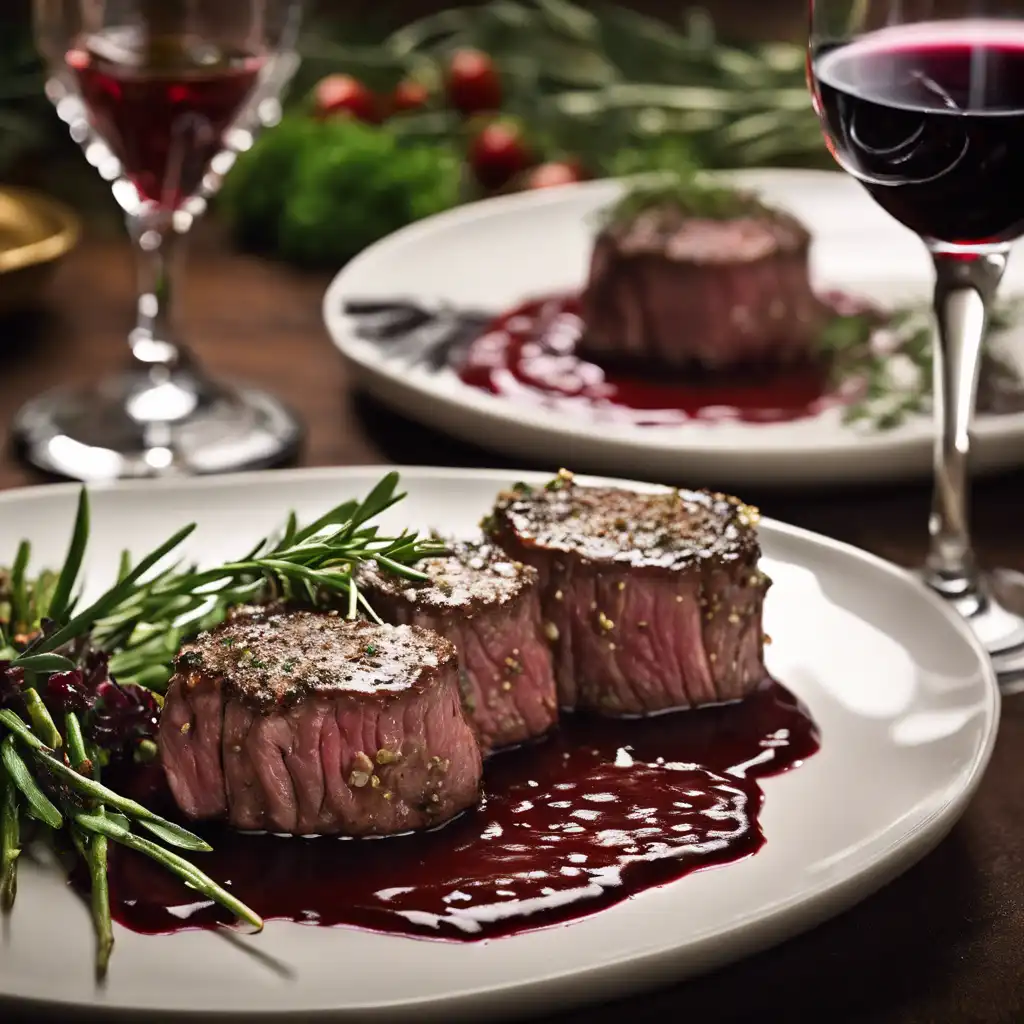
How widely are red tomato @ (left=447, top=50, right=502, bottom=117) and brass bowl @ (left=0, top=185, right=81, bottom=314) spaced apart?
1.57m

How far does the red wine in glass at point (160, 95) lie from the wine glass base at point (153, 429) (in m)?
0.43

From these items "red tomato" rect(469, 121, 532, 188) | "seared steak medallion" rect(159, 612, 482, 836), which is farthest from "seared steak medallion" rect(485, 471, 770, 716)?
"red tomato" rect(469, 121, 532, 188)

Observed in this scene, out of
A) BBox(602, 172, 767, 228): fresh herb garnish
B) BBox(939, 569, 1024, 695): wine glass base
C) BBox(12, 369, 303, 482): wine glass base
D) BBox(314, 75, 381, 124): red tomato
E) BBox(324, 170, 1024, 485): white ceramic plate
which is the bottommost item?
BBox(12, 369, 303, 482): wine glass base

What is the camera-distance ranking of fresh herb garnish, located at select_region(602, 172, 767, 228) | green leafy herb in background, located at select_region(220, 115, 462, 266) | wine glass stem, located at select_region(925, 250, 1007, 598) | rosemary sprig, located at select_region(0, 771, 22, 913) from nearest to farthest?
rosemary sprig, located at select_region(0, 771, 22, 913), wine glass stem, located at select_region(925, 250, 1007, 598), fresh herb garnish, located at select_region(602, 172, 767, 228), green leafy herb in background, located at select_region(220, 115, 462, 266)

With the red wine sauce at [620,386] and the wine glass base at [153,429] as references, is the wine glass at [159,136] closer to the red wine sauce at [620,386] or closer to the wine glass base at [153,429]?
the wine glass base at [153,429]

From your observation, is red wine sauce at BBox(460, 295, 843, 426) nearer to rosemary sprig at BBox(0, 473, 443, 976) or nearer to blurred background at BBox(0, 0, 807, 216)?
rosemary sprig at BBox(0, 473, 443, 976)

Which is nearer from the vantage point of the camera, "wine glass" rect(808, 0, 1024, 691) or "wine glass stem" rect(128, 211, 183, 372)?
"wine glass" rect(808, 0, 1024, 691)

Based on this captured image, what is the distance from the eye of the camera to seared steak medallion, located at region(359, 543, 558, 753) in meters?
2.10

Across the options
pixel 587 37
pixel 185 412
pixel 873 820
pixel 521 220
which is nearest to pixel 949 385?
pixel 873 820

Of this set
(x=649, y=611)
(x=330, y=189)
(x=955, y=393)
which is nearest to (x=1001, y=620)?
(x=955, y=393)

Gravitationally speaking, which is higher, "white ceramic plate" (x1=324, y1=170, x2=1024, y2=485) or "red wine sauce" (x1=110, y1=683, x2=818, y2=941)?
"red wine sauce" (x1=110, y1=683, x2=818, y2=941)

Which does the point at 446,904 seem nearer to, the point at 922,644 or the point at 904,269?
the point at 922,644

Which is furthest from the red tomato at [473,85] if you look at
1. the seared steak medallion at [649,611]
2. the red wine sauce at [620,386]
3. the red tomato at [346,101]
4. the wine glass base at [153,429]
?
the seared steak medallion at [649,611]

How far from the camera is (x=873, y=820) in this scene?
76.0 inches
